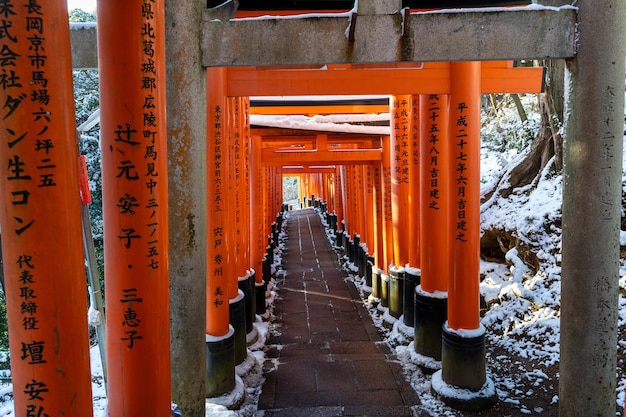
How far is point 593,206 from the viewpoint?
3480 millimetres

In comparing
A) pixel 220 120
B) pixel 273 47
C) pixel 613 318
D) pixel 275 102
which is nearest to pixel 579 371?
pixel 613 318

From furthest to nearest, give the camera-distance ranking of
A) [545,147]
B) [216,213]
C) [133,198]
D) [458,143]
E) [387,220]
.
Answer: [545,147] → [387,220] → [216,213] → [458,143] → [133,198]

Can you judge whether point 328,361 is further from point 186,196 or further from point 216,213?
point 186,196

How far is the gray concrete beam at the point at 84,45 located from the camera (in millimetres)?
3695

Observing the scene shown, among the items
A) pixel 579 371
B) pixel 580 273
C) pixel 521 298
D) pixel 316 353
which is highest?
pixel 580 273

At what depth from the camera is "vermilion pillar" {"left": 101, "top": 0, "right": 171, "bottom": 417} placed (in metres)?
2.61

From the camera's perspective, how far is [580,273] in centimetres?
355

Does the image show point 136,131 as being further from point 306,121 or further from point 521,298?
point 306,121

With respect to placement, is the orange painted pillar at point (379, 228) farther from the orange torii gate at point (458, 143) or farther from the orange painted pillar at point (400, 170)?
the orange torii gate at point (458, 143)

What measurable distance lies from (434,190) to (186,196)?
11.7 ft

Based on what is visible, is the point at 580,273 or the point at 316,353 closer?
the point at 580,273

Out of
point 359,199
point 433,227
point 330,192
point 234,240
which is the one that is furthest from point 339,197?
point 433,227

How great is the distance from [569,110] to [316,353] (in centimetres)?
516

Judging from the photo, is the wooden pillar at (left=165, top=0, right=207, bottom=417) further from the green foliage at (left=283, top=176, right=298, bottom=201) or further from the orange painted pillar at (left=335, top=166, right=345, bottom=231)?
the green foliage at (left=283, top=176, right=298, bottom=201)
